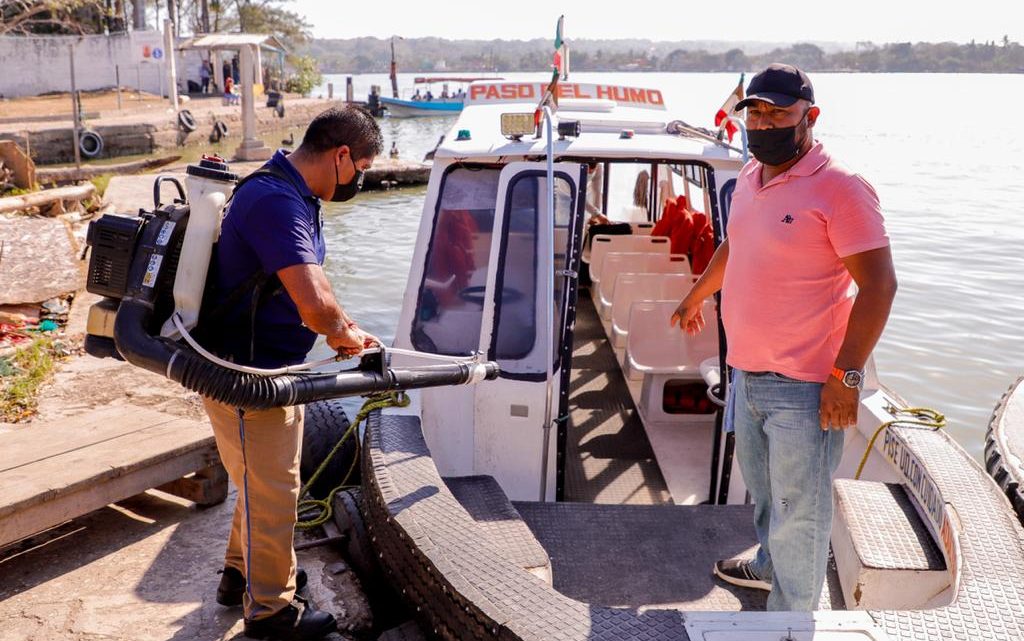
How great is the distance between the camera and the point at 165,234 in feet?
9.63

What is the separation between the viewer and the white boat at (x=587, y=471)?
109 inches

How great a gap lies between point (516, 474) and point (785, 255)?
203 cm

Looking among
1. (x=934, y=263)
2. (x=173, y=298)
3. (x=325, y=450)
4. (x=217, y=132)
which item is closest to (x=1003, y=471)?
(x=325, y=450)

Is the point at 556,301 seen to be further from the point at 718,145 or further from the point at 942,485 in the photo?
the point at 942,485

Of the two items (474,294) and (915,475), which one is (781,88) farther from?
(474,294)

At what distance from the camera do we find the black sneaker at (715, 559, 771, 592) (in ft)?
12.3

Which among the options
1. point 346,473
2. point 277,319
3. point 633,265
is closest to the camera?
point 277,319

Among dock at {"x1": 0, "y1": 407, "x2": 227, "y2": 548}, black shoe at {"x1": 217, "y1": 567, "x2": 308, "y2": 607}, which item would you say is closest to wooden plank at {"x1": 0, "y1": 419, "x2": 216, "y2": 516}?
dock at {"x1": 0, "y1": 407, "x2": 227, "y2": 548}

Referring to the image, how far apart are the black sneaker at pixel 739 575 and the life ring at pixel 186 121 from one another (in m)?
30.9

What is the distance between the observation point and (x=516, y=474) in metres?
4.49

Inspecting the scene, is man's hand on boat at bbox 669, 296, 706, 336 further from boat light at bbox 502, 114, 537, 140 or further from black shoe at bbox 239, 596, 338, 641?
black shoe at bbox 239, 596, 338, 641

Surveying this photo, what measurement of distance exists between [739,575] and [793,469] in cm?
98

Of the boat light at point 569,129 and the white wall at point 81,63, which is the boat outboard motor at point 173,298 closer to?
the boat light at point 569,129

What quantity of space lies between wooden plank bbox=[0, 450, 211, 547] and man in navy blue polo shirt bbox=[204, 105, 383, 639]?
90cm
